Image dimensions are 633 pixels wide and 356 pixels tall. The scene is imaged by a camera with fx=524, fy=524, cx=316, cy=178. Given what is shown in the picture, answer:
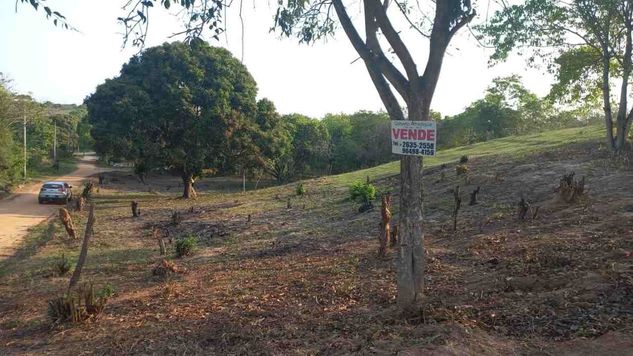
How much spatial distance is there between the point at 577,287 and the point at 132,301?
6512mm

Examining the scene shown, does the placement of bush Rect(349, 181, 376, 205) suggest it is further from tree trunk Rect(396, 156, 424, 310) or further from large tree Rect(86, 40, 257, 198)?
tree trunk Rect(396, 156, 424, 310)

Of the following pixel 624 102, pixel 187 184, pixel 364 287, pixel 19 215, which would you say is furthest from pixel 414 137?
pixel 187 184

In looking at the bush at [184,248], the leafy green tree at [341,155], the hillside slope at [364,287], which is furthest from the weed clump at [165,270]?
the leafy green tree at [341,155]

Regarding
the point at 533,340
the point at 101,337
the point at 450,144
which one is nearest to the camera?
the point at 533,340

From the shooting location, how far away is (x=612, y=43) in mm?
17578

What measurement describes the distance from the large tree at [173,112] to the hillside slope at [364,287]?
458 inches

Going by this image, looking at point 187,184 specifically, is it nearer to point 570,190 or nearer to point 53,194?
point 53,194

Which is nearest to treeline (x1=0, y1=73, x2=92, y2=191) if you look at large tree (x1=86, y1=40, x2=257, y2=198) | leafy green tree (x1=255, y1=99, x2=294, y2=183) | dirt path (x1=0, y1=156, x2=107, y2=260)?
dirt path (x1=0, y1=156, x2=107, y2=260)

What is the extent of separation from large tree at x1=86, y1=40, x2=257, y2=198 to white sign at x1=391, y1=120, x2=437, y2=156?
76.4 ft

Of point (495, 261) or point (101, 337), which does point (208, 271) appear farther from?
point (495, 261)

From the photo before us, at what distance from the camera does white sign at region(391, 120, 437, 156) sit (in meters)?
5.82

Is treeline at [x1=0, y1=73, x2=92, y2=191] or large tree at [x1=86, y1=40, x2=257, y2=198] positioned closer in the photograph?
large tree at [x1=86, y1=40, x2=257, y2=198]

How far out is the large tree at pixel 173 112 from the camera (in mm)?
27688

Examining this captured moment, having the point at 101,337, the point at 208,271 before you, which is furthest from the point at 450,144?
the point at 101,337
